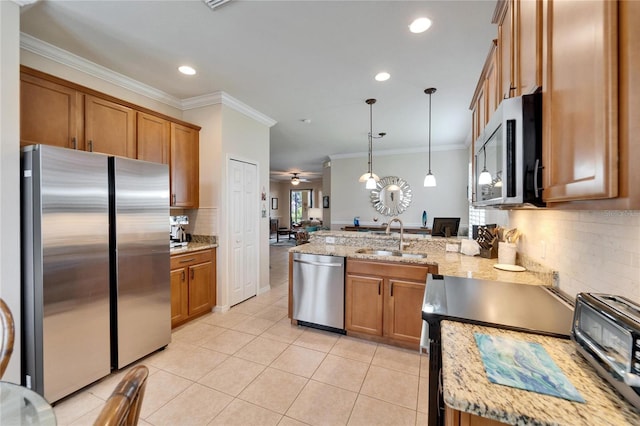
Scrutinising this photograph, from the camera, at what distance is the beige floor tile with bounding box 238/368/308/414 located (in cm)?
189

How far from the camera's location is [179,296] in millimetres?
3023

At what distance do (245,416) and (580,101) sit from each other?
2321 mm

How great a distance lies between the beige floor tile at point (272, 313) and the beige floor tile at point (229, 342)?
0.47 metres

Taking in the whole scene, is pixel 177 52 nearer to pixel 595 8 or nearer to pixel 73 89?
pixel 73 89

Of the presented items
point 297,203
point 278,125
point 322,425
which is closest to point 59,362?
point 322,425

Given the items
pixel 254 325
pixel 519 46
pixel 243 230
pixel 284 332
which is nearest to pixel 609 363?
pixel 519 46

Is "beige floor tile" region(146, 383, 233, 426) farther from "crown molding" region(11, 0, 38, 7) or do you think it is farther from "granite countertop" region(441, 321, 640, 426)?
"crown molding" region(11, 0, 38, 7)

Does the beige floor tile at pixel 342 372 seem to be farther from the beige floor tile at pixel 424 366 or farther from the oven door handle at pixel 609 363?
the oven door handle at pixel 609 363

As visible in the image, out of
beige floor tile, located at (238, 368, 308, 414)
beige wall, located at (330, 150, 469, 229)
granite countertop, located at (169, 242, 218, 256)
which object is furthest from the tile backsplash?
beige wall, located at (330, 150, 469, 229)

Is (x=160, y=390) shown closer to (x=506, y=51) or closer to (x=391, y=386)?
(x=391, y=386)

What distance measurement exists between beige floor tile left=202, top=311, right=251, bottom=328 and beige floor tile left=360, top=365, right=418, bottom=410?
1.73m

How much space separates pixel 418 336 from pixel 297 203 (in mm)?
11340

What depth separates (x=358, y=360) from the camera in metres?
2.44

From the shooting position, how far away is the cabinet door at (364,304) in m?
2.72
